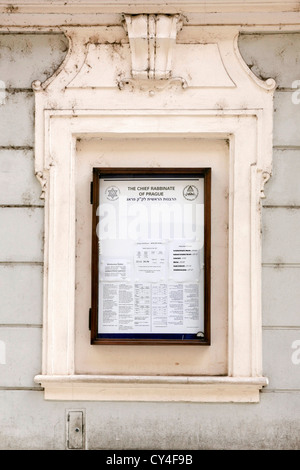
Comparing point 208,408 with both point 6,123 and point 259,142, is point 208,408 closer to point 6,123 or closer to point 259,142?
point 259,142

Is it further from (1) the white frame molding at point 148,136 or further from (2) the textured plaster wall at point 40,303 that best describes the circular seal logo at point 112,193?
(2) the textured plaster wall at point 40,303

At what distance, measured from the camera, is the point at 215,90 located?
464 cm

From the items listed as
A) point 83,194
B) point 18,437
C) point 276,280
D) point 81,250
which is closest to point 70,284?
point 81,250

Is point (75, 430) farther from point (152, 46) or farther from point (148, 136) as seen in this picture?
point (152, 46)

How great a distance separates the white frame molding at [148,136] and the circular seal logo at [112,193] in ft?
0.84

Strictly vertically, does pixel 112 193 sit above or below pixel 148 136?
below

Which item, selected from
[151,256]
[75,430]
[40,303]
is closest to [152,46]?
[151,256]

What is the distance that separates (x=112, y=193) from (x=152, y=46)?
110 cm

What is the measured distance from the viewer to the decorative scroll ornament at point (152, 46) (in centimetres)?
454

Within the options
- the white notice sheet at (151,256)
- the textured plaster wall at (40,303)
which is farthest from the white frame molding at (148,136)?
the white notice sheet at (151,256)

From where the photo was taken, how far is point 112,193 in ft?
15.3

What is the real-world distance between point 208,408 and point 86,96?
8.06 ft

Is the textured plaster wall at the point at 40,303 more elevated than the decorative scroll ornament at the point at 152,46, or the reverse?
the decorative scroll ornament at the point at 152,46
